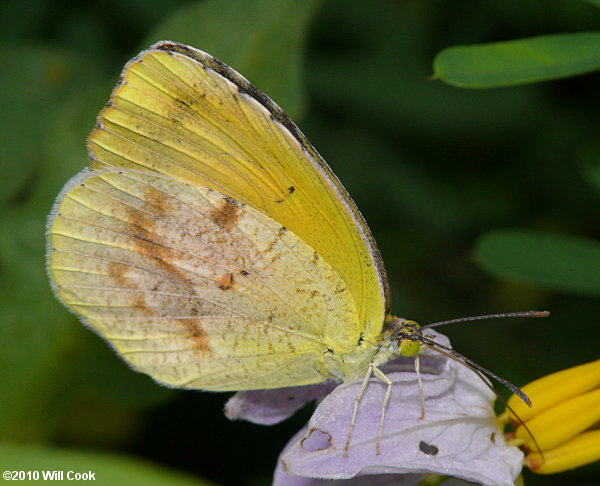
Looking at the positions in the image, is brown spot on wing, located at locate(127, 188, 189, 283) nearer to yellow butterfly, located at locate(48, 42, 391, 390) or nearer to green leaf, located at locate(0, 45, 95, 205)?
yellow butterfly, located at locate(48, 42, 391, 390)

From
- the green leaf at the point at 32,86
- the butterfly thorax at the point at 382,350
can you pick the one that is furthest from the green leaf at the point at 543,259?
the green leaf at the point at 32,86

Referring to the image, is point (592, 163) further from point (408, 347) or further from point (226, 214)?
point (226, 214)

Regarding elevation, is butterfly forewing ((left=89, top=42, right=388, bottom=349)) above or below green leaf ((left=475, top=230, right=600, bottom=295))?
above

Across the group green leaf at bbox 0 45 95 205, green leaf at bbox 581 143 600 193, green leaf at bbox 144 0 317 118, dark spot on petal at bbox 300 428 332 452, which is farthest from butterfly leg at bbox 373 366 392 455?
green leaf at bbox 0 45 95 205

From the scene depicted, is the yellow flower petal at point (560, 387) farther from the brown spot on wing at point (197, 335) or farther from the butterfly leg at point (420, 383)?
the brown spot on wing at point (197, 335)

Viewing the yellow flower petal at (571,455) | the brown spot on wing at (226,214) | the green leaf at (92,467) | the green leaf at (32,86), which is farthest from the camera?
the green leaf at (32,86)
